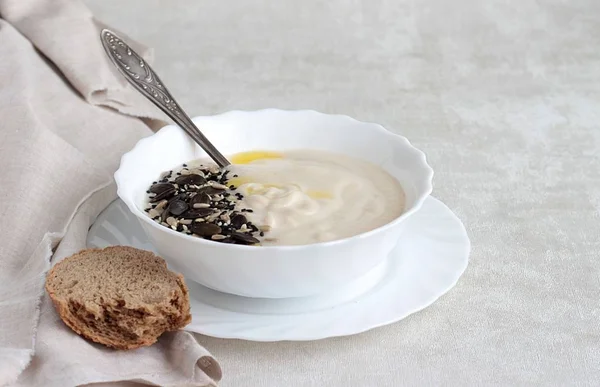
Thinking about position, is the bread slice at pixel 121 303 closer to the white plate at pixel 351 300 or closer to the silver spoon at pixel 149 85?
the white plate at pixel 351 300

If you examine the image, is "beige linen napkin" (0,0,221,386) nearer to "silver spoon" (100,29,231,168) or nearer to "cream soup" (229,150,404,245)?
"silver spoon" (100,29,231,168)

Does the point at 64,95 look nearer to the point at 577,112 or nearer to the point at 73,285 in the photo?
the point at 73,285

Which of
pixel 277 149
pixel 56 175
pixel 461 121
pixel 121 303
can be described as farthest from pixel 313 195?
pixel 461 121

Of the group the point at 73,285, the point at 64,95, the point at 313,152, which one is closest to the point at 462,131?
the point at 313,152

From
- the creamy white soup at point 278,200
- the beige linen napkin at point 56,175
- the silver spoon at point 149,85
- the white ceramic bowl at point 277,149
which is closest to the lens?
the beige linen napkin at point 56,175

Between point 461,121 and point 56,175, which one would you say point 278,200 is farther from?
point 461,121

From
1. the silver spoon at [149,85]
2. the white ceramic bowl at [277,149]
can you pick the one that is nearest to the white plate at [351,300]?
the white ceramic bowl at [277,149]
